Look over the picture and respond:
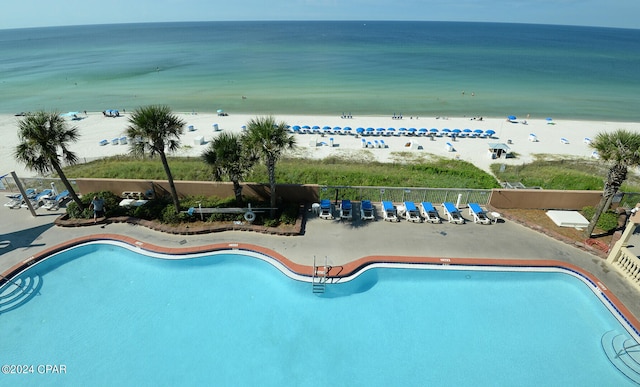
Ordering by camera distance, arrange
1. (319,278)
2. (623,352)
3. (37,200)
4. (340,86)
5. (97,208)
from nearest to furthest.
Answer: (623,352) → (319,278) → (97,208) → (37,200) → (340,86)

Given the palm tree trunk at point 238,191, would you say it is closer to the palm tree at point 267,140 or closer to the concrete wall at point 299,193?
the concrete wall at point 299,193

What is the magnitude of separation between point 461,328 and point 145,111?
50.6 ft

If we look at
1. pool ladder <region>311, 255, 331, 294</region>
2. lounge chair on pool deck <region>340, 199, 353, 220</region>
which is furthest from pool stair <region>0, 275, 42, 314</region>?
lounge chair on pool deck <region>340, 199, 353, 220</region>

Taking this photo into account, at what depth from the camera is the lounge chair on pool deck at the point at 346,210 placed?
648 inches

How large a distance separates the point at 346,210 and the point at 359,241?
236cm

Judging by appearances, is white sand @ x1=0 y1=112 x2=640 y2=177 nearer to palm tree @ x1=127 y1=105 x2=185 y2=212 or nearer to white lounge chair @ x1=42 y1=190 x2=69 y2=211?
white lounge chair @ x1=42 y1=190 x2=69 y2=211

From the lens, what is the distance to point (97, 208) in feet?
51.9

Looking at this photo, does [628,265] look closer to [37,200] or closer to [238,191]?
[238,191]

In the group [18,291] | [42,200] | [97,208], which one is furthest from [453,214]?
[42,200]

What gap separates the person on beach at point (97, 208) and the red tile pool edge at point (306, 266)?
1.43m

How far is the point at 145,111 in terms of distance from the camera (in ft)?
43.9

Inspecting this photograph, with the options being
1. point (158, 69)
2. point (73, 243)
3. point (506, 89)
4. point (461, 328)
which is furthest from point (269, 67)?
point (461, 328)

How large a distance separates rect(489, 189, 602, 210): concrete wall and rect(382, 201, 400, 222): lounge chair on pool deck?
18.9 feet

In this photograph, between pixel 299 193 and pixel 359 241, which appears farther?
pixel 299 193
